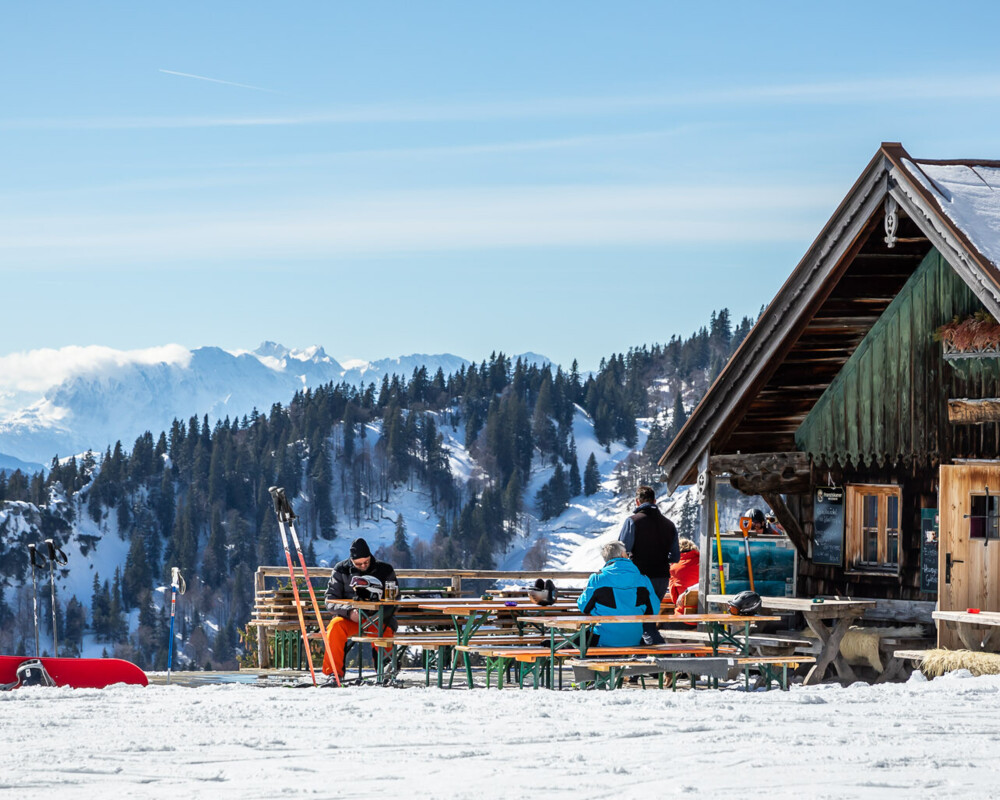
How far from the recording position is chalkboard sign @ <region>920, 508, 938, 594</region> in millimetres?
15188

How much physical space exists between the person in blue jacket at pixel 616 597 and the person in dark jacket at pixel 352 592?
8.75ft

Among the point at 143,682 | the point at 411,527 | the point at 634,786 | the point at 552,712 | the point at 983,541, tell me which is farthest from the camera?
the point at 411,527

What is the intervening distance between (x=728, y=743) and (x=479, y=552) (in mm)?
129892

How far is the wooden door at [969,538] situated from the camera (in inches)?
559

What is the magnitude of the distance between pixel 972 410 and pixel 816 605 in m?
2.45

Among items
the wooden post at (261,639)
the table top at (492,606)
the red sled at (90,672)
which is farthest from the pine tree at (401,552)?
the red sled at (90,672)

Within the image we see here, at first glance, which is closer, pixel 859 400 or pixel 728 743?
pixel 728 743

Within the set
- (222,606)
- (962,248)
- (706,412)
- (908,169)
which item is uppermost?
(908,169)

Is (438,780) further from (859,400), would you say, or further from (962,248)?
(859,400)

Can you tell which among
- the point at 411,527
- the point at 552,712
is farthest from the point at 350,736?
the point at 411,527

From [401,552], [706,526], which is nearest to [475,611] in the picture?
[706,526]

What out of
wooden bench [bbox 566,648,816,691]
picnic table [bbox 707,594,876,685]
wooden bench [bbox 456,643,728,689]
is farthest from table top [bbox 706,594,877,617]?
wooden bench [bbox 566,648,816,691]

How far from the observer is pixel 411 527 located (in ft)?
526

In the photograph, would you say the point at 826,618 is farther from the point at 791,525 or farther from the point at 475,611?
the point at 475,611
